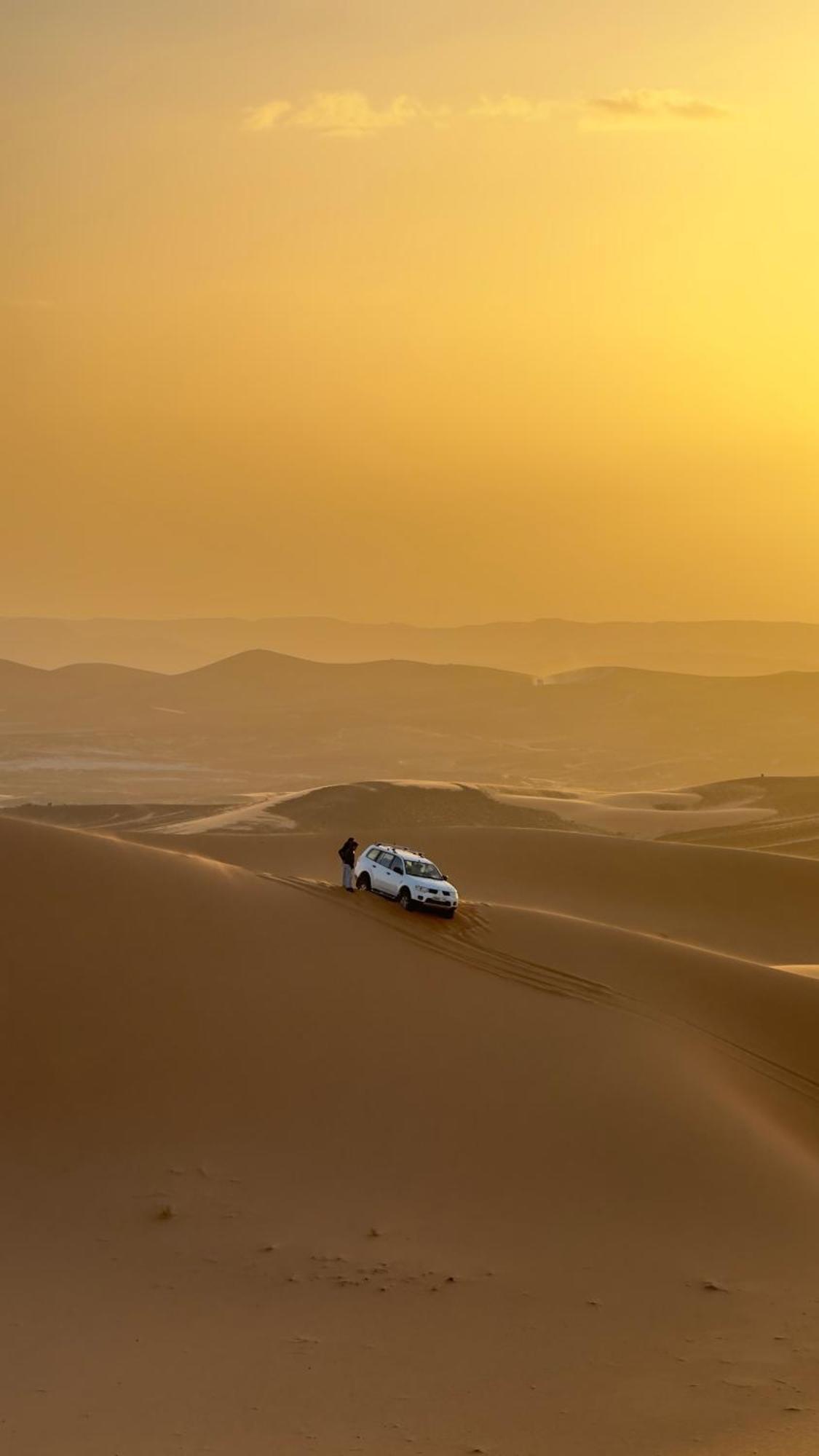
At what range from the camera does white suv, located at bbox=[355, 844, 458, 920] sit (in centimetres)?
2211

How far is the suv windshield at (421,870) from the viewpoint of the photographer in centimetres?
2245

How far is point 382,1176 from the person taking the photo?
45.9ft

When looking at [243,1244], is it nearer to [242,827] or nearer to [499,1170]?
[499,1170]

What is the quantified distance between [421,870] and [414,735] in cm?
12626

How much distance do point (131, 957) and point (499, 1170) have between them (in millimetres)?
5568

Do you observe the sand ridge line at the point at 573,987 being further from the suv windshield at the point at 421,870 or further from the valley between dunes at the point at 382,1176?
the suv windshield at the point at 421,870

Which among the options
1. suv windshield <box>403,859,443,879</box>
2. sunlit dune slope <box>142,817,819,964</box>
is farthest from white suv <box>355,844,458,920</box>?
sunlit dune slope <box>142,817,819,964</box>

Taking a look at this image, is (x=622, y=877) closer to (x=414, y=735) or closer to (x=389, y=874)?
(x=389, y=874)

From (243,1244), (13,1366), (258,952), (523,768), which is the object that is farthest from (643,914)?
(523,768)

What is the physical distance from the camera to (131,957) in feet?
57.8

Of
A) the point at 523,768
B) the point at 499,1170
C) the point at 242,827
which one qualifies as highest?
the point at 523,768

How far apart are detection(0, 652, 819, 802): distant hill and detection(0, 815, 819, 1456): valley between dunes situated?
2534 inches

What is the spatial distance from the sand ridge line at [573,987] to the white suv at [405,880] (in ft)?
1.62

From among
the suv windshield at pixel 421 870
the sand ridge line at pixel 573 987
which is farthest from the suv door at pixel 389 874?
the sand ridge line at pixel 573 987
